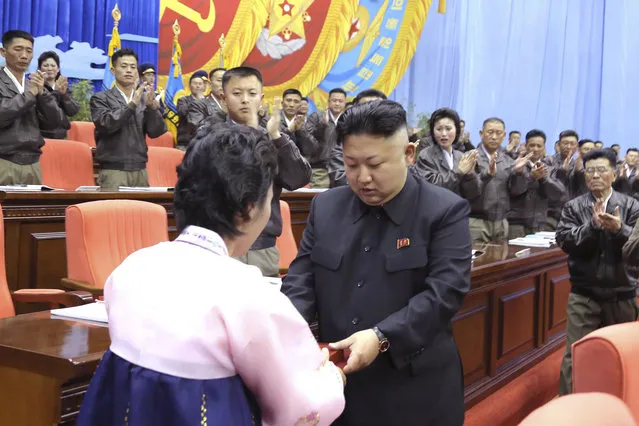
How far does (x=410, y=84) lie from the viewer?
10820 millimetres

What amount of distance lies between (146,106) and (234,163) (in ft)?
13.2

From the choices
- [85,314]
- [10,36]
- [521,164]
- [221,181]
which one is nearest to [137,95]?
[10,36]

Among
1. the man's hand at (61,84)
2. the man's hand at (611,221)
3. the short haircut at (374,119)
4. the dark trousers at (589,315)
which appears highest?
the man's hand at (61,84)

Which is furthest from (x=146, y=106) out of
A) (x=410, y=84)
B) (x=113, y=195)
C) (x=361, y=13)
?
(x=410, y=84)

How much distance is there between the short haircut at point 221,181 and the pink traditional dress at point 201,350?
3 cm

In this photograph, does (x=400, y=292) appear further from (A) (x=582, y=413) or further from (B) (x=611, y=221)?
(B) (x=611, y=221)

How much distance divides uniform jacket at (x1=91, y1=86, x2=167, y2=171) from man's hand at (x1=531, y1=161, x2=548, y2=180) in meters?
2.67

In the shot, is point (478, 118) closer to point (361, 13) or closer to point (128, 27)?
point (361, 13)

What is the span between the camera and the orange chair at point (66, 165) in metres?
4.46

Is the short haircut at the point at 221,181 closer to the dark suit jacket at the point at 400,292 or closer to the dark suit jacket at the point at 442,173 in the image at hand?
the dark suit jacket at the point at 400,292

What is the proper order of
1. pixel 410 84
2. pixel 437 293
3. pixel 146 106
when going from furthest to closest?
1. pixel 410 84
2. pixel 146 106
3. pixel 437 293

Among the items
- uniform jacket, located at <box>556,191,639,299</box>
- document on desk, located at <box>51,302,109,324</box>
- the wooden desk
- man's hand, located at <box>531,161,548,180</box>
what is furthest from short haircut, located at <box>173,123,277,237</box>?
man's hand, located at <box>531,161,548,180</box>

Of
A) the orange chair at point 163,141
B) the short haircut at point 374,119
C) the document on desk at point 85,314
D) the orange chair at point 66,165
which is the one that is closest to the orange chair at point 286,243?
the document on desk at point 85,314

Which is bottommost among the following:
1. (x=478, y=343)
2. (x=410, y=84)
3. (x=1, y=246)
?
(x=478, y=343)
